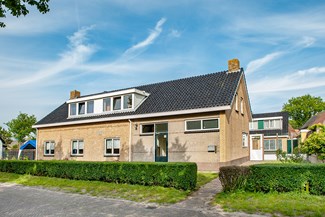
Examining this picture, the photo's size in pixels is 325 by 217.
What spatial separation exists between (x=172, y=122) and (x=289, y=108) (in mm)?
64182

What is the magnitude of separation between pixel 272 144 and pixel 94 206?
86.9ft

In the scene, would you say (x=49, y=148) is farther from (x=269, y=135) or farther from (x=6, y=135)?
(x=6, y=135)

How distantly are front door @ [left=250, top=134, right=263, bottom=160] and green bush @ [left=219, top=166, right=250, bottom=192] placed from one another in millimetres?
18815

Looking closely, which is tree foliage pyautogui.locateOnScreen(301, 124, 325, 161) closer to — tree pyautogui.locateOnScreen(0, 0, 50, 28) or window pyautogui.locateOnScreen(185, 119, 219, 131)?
window pyautogui.locateOnScreen(185, 119, 219, 131)

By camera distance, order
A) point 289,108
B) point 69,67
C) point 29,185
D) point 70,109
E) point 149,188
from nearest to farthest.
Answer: point 149,188
point 29,185
point 69,67
point 70,109
point 289,108

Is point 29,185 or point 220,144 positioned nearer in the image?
point 29,185

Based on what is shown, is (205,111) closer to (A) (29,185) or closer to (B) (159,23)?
(B) (159,23)

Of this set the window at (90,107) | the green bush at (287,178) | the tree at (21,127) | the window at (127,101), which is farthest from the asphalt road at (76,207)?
the tree at (21,127)

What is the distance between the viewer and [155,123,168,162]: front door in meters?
18.3

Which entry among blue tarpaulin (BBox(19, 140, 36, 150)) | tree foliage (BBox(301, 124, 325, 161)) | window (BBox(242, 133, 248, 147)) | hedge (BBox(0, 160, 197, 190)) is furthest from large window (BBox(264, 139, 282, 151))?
blue tarpaulin (BBox(19, 140, 36, 150))

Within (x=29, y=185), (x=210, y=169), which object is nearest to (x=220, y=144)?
(x=210, y=169)

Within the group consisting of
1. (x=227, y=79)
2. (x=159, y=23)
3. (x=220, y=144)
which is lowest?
(x=220, y=144)

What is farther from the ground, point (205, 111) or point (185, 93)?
point (185, 93)

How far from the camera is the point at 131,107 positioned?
21.1 meters
